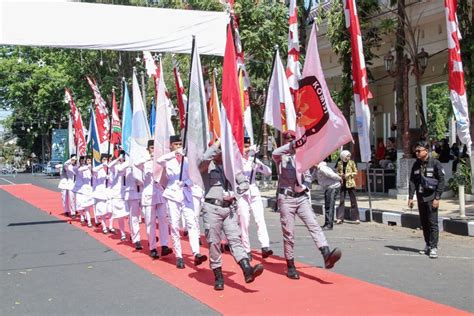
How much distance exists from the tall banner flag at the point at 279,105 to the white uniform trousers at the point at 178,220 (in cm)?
227

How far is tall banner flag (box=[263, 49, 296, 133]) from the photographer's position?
32.4 ft

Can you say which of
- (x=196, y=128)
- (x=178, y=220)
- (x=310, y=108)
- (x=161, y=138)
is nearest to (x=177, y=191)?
(x=178, y=220)

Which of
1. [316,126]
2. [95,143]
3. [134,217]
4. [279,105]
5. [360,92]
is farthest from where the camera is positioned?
[95,143]

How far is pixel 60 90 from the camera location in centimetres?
5009

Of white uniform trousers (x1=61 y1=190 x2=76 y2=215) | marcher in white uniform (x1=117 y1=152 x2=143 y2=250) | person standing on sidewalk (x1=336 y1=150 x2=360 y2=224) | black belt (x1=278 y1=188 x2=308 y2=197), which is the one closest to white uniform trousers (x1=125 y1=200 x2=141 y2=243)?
marcher in white uniform (x1=117 y1=152 x2=143 y2=250)

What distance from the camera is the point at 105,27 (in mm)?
13844

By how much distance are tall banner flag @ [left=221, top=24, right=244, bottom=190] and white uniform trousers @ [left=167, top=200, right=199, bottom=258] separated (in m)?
1.48

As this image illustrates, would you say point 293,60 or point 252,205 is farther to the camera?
point 293,60

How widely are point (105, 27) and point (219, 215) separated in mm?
8447

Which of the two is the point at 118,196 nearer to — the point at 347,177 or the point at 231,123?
the point at 347,177

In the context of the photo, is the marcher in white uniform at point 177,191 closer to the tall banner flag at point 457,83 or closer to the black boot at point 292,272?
the black boot at point 292,272

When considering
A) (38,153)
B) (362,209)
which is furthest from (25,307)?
(38,153)

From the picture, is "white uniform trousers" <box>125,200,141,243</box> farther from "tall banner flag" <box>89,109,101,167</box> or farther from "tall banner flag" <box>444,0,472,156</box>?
"tall banner flag" <box>444,0,472,156</box>

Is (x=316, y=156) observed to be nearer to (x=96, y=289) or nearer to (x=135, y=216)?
(x=96, y=289)
